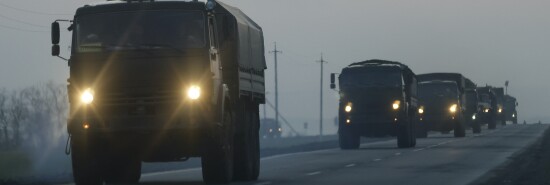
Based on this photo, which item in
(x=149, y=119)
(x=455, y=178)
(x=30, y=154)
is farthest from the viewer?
(x=30, y=154)

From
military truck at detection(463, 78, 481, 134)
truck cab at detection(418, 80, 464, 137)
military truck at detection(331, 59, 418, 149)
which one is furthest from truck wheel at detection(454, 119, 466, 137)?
military truck at detection(331, 59, 418, 149)

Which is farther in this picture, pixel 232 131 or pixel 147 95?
pixel 232 131

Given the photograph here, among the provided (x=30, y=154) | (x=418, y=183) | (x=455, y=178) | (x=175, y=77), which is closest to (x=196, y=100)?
(x=175, y=77)

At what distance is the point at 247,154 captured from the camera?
2498 centimetres

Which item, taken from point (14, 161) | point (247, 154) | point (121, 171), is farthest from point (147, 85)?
point (14, 161)

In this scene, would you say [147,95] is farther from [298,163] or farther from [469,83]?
[469,83]

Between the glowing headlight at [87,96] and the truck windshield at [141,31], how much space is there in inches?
27.1

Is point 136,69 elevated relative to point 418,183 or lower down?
elevated

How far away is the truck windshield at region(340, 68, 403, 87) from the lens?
155 ft

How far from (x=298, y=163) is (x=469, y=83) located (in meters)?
43.1

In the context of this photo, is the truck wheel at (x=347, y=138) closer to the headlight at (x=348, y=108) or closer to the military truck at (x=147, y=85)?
the headlight at (x=348, y=108)

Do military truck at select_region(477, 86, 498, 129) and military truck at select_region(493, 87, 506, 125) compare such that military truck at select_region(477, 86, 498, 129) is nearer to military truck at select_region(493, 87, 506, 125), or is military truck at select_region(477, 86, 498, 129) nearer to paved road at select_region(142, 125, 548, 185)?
military truck at select_region(493, 87, 506, 125)

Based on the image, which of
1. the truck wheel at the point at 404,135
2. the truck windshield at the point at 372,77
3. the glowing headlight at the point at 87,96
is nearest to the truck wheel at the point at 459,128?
the truck wheel at the point at 404,135

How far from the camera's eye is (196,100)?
21578 millimetres
